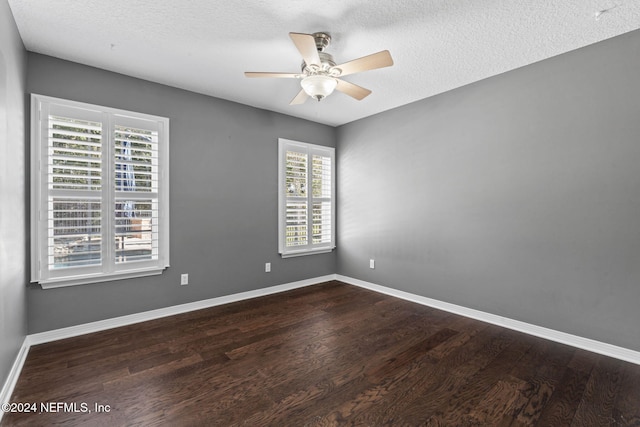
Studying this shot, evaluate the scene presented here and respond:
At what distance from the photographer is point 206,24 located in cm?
223

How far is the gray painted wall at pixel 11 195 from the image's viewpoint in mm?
1833

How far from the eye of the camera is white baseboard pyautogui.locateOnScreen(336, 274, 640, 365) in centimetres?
239

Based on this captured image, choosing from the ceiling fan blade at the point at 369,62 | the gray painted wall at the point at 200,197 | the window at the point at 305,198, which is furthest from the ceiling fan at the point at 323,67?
the window at the point at 305,198

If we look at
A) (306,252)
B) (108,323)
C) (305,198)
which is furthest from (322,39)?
(108,323)

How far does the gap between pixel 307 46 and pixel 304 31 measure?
17.6 inches

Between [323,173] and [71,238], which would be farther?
[323,173]

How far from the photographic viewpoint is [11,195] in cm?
204

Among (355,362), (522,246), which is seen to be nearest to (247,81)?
(355,362)

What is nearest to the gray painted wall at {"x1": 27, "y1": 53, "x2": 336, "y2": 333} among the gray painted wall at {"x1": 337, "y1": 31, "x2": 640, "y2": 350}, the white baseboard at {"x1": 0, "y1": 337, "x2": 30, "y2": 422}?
the white baseboard at {"x1": 0, "y1": 337, "x2": 30, "y2": 422}

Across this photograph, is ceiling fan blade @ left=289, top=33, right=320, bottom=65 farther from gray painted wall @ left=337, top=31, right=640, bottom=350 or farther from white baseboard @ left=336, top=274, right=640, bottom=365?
white baseboard @ left=336, top=274, right=640, bottom=365

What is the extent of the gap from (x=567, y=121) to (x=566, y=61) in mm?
526

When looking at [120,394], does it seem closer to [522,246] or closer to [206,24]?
[206,24]

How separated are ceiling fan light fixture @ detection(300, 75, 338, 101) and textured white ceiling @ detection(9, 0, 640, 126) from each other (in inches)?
13.4

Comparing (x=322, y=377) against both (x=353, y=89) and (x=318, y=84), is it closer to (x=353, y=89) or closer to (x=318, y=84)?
(x=318, y=84)
